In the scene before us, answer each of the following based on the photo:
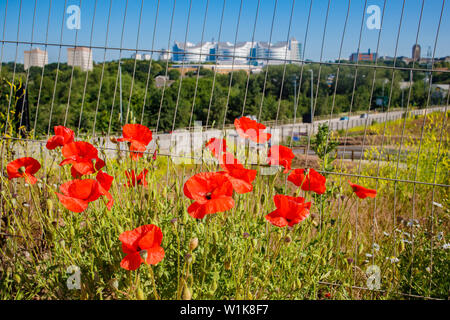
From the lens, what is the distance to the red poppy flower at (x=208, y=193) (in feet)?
3.70

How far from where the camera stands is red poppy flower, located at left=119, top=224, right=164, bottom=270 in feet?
3.47

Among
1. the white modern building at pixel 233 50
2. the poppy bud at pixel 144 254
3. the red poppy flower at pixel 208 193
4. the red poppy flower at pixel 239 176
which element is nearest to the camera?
the poppy bud at pixel 144 254

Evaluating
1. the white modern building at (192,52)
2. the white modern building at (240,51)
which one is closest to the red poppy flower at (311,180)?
the white modern building at (240,51)

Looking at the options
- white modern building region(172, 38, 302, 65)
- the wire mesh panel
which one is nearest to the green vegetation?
the wire mesh panel

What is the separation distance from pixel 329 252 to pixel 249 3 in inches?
62.4

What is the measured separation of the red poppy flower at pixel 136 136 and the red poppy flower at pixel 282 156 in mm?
513

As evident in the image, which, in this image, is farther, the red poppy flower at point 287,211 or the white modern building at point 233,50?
the white modern building at point 233,50

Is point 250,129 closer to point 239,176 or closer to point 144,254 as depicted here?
point 239,176

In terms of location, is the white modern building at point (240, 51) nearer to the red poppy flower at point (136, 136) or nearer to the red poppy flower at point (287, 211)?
the red poppy flower at point (136, 136)

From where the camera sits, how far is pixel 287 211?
1.25 meters

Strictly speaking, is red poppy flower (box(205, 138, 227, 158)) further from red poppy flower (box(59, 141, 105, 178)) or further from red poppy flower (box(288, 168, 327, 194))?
red poppy flower (box(59, 141, 105, 178))
